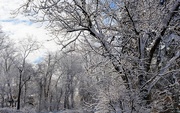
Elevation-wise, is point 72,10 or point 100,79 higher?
point 72,10

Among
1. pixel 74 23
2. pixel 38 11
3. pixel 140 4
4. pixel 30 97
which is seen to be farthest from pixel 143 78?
pixel 30 97

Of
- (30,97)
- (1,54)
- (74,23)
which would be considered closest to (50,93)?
(30,97)

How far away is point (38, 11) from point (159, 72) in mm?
3687

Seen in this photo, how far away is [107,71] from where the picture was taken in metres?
6.75

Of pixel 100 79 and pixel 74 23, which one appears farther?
pixel 74 23

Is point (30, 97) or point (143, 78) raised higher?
point (30, 97)

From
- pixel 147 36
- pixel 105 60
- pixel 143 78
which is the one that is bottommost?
pixel 143 78

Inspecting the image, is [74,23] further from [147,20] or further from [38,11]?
[147,20]

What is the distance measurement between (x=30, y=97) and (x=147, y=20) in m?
47.7

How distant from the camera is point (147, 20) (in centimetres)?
663

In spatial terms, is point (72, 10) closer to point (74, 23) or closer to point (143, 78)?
point (74, 23)

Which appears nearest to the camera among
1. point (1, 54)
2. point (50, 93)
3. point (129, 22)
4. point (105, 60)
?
point (105, 60)

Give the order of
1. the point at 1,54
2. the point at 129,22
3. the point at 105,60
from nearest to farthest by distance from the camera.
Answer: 1. the point at 105,60
2. the point at 129,22
3. the point at 1,54

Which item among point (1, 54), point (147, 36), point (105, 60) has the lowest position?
point (105, 60)
